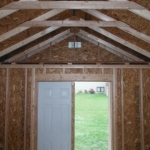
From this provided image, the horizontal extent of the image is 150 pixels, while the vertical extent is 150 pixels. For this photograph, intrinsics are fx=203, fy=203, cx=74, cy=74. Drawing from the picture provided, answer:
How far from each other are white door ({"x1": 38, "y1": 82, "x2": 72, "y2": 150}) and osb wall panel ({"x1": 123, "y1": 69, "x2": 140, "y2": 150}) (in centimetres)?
162

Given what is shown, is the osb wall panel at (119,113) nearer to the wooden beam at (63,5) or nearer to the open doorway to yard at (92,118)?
the open doorway to yard at (92,118)

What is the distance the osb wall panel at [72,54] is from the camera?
5902 millimetres

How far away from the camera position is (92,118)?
466 inches

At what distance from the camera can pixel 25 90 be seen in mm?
5680

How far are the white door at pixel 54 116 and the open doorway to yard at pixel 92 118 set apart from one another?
1.32m

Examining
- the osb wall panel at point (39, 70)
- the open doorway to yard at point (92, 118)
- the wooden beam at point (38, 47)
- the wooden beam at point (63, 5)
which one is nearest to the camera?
the wooden beam at point (63, 5)

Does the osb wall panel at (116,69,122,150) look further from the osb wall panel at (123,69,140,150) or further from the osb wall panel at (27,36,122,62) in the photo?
the osb wall panel at (27,36,122,62)

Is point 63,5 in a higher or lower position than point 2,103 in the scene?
higher

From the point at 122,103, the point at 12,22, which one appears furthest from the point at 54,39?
the point at 122,103

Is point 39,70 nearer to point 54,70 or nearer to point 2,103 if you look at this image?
point 54,70

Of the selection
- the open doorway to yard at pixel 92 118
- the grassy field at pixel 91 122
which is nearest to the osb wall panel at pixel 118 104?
the open doorway to yard at pixel 92 118

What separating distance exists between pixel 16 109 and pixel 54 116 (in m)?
1.10

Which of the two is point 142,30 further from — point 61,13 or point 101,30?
point 61,13

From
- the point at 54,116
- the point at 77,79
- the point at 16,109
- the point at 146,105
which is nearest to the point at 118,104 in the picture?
the point at 146,105
